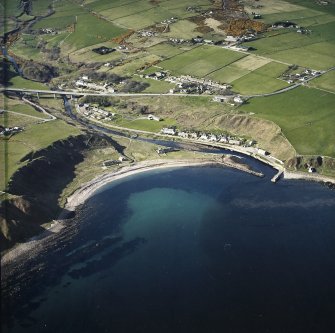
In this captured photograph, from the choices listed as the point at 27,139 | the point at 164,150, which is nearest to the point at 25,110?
the point at 27,139

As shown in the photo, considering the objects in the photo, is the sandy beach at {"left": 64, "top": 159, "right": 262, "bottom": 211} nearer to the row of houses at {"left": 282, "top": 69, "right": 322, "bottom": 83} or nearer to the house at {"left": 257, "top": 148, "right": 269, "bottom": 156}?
the house at {"left": 257, "top": 148, "right": 269, "bottom": 156}

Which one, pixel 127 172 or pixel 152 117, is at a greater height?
pixel 127 172

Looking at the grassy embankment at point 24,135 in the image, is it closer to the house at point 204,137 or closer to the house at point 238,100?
the house at point 204,137

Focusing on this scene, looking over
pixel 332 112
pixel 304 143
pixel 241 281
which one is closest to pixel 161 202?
pixel 241 281

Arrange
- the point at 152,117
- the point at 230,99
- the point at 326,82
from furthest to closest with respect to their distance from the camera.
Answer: the point at 326,82 → the point at 152,117 → the point at 230,99

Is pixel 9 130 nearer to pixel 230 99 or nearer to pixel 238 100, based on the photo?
pixel 230 99

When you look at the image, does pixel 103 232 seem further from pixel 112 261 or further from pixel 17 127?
pixel 17 127

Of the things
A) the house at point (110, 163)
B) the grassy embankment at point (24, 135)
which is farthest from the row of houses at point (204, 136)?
the grassy embankment at point (24, 135)

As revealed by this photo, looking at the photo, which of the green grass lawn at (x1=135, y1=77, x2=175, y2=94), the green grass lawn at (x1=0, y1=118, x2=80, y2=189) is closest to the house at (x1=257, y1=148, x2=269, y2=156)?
the green grass lawn at (x1=135, y1=77, x2=175, y2=94)
